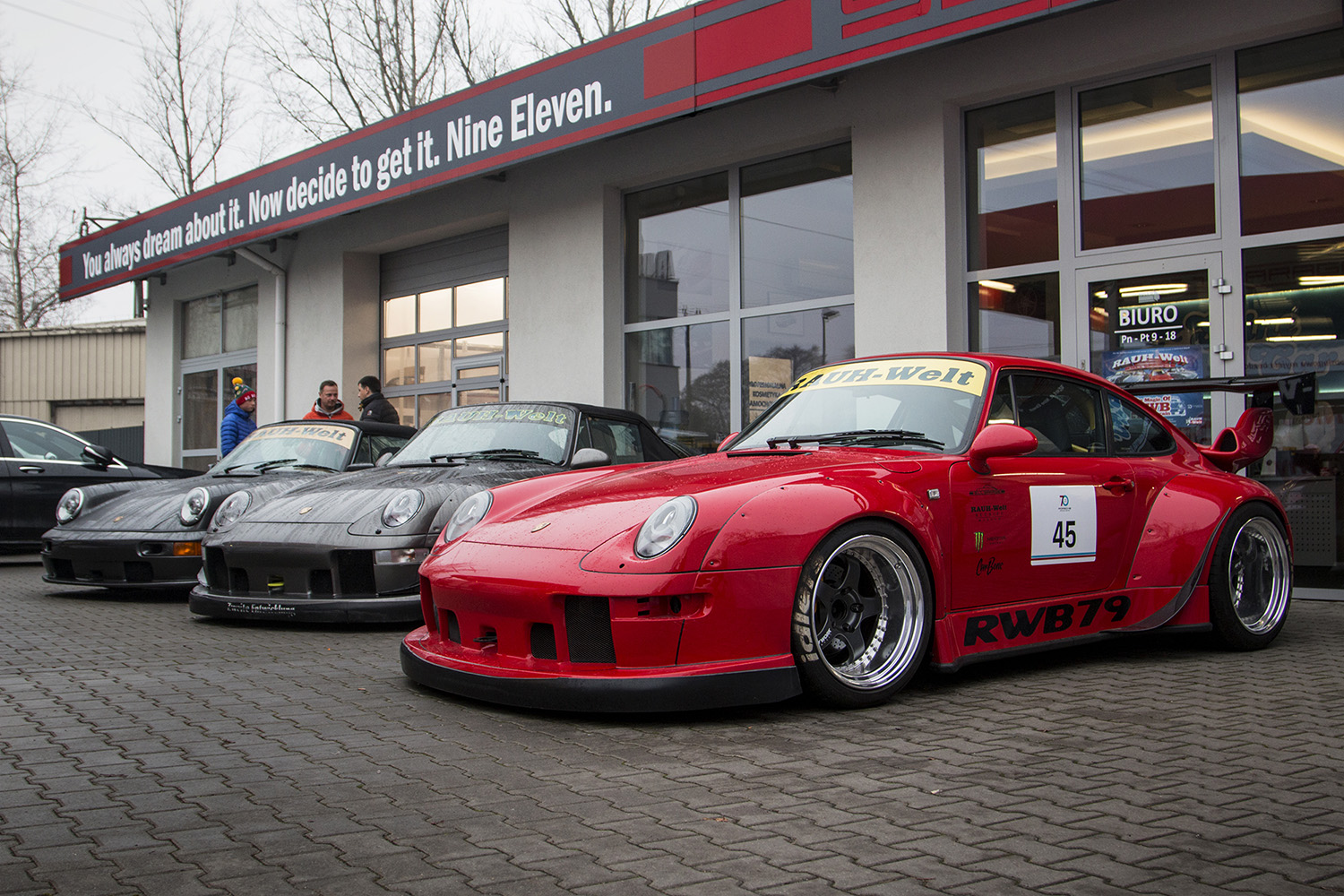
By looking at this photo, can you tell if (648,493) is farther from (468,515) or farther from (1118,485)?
(1118,485)

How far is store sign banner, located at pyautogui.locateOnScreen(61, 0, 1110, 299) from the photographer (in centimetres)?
837

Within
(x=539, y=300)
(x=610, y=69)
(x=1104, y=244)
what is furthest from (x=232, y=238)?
(x=1104, y=244)

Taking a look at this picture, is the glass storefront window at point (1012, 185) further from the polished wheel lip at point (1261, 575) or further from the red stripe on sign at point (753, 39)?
the polished wheel lip at point (1261, 575)

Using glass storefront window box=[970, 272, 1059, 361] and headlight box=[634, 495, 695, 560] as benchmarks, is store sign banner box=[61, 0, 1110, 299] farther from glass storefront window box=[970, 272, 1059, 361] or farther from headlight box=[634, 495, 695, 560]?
headlight box=[634, 495, 695, 560]

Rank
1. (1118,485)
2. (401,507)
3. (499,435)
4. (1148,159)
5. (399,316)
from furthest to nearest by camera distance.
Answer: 1. (399,316)
2. (1148,159)
3. (499,435)
4. (401,507)
5. (1118,485)

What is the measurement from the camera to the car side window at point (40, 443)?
10.6 m

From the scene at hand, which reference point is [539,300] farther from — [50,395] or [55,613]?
[50,395]

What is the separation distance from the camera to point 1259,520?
532 centimetres

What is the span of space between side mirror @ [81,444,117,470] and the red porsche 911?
7330 millimetres

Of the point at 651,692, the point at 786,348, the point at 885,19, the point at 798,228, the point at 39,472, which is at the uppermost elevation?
the point at 885,19

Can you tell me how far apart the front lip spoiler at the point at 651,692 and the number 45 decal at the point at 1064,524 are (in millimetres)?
1335

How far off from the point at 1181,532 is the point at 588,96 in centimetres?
732

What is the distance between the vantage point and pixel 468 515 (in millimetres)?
4809

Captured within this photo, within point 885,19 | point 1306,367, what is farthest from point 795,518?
point 885,19
